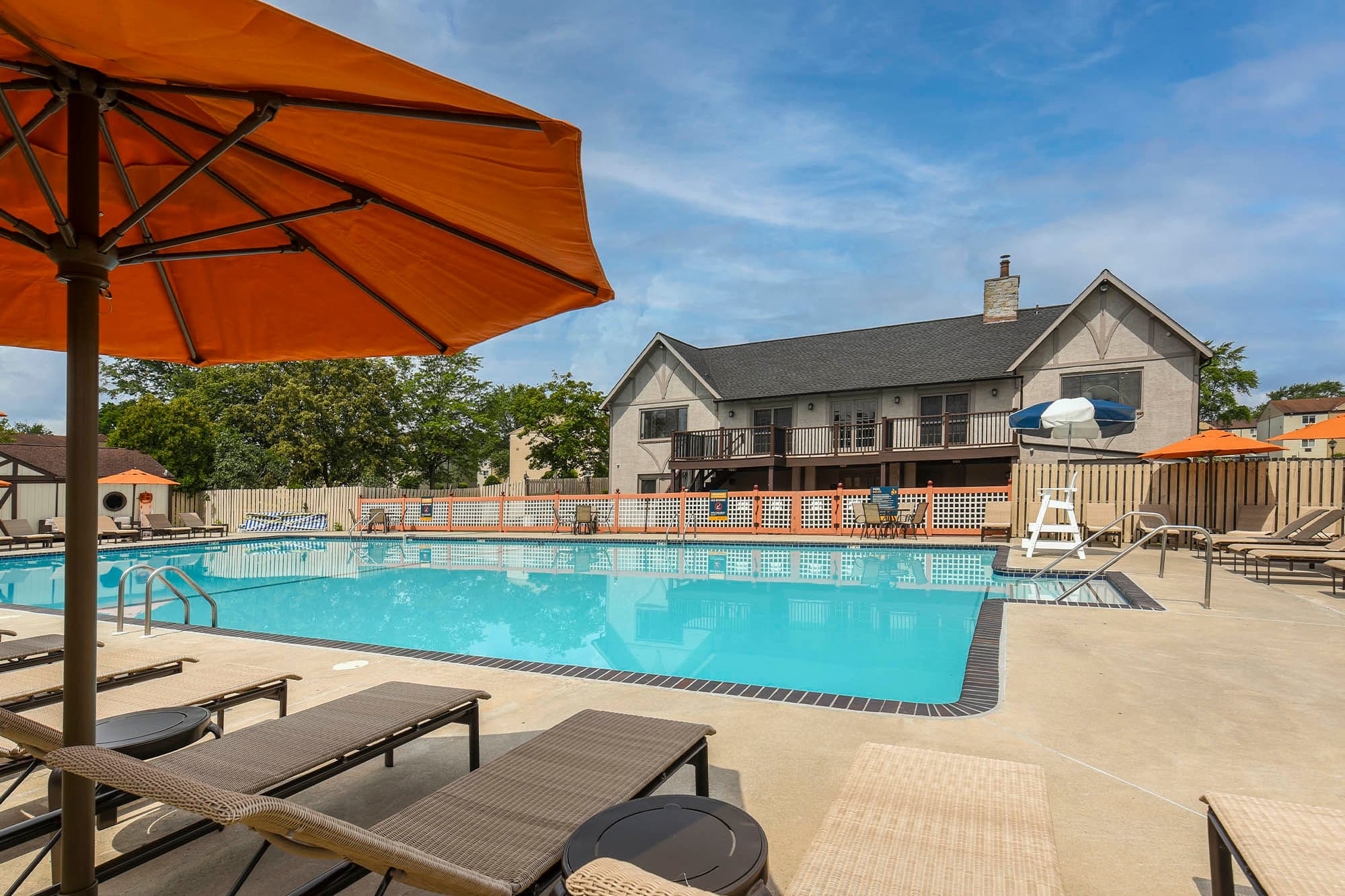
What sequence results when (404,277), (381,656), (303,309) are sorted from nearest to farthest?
(404,277)
(303,309)
(381,656)

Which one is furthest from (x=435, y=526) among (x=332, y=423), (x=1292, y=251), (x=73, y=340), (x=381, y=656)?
(x=1292, y=251)

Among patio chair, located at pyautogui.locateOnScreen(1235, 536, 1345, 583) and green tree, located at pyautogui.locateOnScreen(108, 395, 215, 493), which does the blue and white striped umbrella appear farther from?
green tree, located at pyautogui.locateOnScreen(108, 395, 215, 493)

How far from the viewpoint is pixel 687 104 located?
19.2m

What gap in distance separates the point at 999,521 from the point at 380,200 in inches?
637

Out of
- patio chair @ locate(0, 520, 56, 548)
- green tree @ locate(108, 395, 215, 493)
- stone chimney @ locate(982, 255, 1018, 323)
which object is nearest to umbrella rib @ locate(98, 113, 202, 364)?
patio chair @ locate(0, 520, 56, 548)

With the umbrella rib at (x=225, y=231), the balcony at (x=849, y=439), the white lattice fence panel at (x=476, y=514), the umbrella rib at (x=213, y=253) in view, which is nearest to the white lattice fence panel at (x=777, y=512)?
the balcony at (x=849, y=439)

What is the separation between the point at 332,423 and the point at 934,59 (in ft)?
88.6

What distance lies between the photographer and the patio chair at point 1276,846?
1431mm

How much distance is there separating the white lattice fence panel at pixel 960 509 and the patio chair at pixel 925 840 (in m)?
16.8

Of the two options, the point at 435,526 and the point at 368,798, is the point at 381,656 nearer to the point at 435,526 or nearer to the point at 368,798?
the point at 368,798

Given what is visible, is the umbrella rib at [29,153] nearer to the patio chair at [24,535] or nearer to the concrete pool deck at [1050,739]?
the concrete pool deck at [1050,739]

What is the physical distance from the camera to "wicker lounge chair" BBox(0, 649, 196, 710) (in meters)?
2.93

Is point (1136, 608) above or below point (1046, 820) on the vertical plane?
below

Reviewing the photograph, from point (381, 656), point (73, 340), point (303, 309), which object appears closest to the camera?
point (73, 340)
